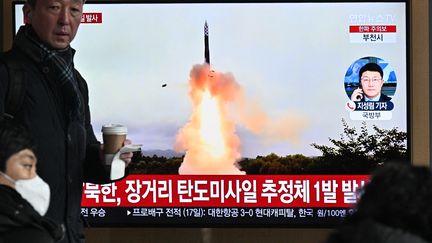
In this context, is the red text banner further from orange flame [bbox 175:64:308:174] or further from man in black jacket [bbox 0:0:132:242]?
man in black jacket [bbox 0:0:132:242]

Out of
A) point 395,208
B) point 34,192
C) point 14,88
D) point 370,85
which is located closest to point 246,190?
point 370,85

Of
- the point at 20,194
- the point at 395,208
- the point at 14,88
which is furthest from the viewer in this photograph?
the point at 14,88

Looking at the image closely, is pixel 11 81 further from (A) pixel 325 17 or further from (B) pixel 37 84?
(A) pixel 325 17

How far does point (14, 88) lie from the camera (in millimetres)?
2555

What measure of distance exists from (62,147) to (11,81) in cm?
24

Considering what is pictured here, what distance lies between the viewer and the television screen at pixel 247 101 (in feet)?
12.9

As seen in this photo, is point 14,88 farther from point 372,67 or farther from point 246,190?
point 372,67

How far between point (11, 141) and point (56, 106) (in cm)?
69

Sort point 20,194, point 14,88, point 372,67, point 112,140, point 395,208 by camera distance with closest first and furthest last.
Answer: point 395,208 → point 20,194 → point 14,88 → point 112,140 → point 372,67

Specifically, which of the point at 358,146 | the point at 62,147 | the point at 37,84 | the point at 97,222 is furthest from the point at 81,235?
the point at 358,146

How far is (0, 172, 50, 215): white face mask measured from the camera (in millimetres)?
1936

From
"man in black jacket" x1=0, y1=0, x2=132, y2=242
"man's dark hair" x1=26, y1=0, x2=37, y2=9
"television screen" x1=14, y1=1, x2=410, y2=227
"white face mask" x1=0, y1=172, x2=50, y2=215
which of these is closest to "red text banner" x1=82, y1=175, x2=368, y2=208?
"television screen" x1=14, y1=1, x2=410, y2=227

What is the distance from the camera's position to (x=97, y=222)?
398 centimetres

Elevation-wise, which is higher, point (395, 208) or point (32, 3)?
point (32, 3)
